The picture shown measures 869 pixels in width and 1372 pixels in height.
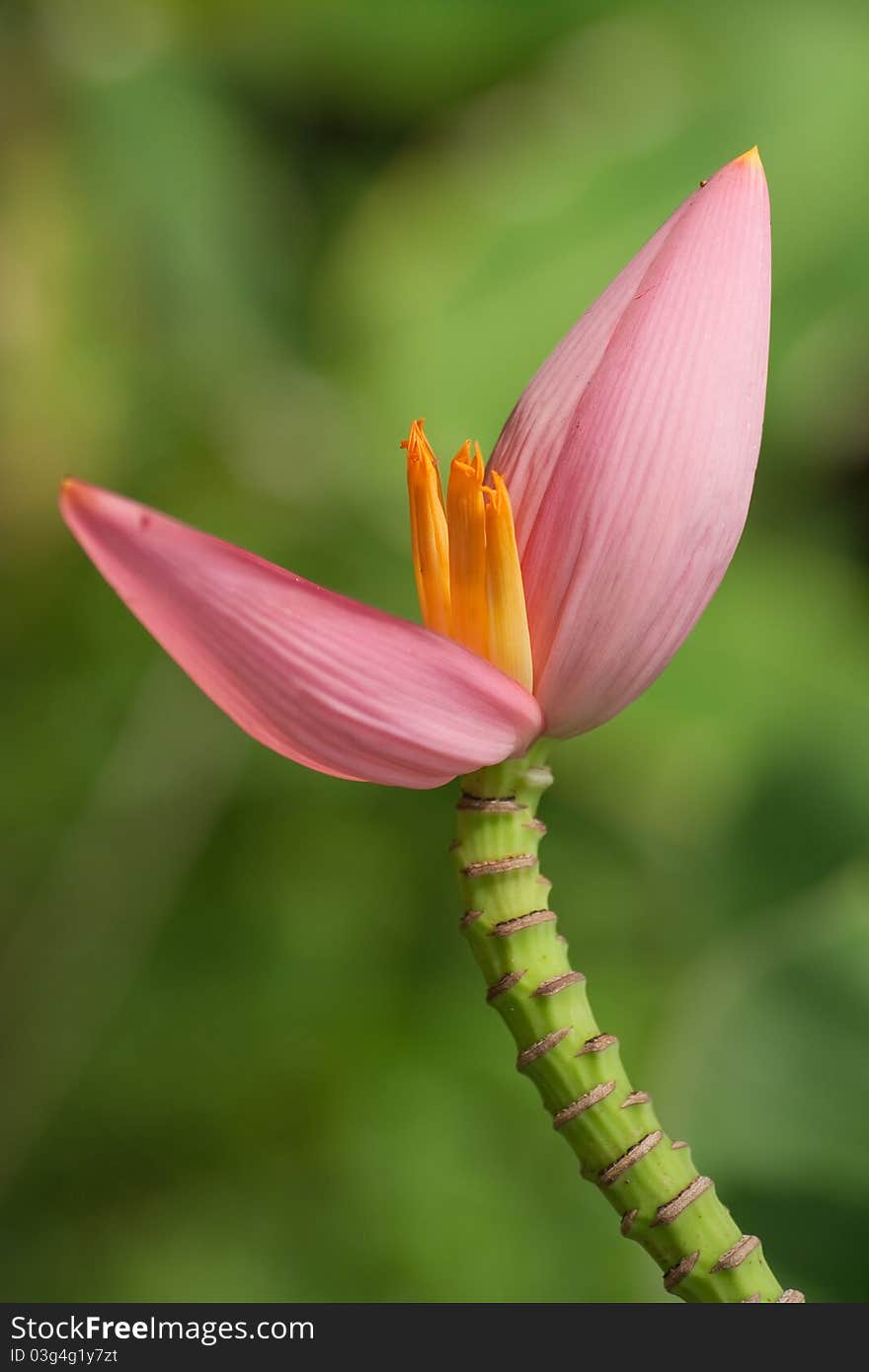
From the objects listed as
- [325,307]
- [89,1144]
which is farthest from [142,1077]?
[325,307]

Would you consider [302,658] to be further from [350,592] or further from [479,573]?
[350,592]

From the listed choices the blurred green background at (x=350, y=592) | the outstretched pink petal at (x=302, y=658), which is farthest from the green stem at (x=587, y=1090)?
the blurred green background at (x=350, y=592)

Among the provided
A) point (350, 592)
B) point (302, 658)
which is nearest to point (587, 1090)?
point (302, 658)

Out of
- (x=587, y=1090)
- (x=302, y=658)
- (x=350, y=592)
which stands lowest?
(x=587, y=1090)

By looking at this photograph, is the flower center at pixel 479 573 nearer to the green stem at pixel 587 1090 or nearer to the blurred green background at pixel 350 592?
the green stem at pixel 587 1090

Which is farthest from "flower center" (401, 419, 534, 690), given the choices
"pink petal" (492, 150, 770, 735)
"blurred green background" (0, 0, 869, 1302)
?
"blurred green background" (0, 0, 869, 1302)

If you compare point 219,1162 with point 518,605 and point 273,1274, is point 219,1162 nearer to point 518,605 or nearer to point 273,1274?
point 273,1274

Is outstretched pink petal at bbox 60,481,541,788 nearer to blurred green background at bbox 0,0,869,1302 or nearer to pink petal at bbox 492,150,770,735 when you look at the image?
pink petal at bbox 492,150,770,735
